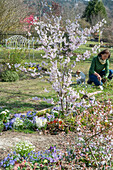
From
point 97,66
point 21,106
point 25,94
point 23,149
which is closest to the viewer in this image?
point 23,149

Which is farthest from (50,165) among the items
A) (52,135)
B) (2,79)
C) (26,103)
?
(2,79)

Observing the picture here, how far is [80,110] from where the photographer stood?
450 cm

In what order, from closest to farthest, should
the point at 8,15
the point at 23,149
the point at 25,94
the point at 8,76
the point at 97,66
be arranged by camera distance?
the point at 23,149 < the point at 25,94 < the point at 97,66 < the point at 8,76 < the point at 8,15

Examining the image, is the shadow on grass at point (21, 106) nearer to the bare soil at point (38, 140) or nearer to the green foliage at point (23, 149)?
the bare soil at point (38, 140)

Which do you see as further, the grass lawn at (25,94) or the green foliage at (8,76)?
the green foliage at (8,76)

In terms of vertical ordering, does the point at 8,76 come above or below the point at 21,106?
above

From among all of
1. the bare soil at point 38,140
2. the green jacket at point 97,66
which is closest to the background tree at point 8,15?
the green jacket at point 97,66

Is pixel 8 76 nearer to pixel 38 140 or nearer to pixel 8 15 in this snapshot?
pixel 38 140

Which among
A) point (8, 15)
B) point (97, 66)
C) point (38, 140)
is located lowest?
point (38, 140)

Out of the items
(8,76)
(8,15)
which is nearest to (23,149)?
(8,76)

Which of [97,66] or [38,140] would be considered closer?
[38,140]

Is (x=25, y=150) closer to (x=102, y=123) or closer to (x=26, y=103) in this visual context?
(x=102, y=123)

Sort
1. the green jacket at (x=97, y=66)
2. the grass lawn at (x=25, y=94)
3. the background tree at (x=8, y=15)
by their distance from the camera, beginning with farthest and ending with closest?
1. the background tree at (x=8, y=15)
2. the green jacket at (x=97, y=66)
3. the grass lawn at (x=25, y=94)

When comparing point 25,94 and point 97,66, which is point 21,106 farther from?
point 97,66
